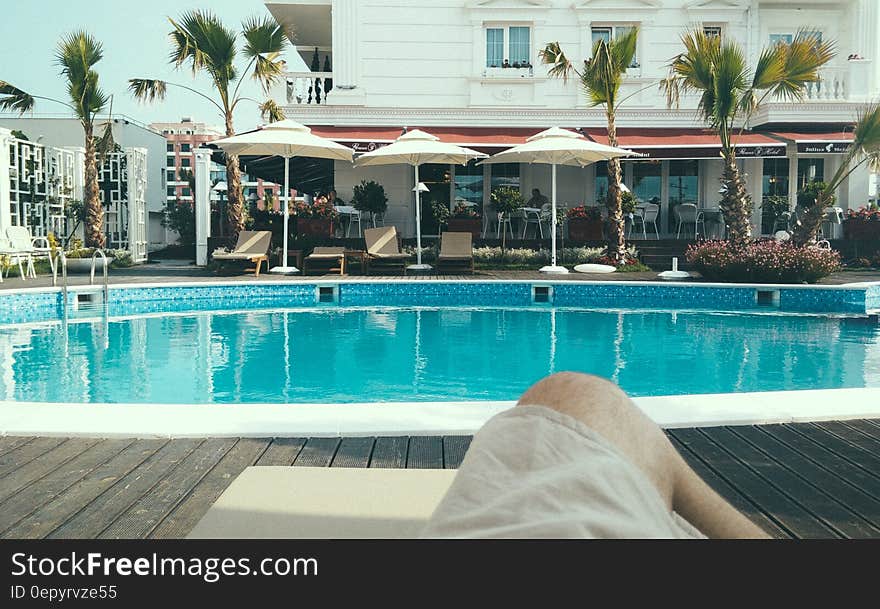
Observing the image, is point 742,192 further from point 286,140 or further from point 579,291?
point 286,140

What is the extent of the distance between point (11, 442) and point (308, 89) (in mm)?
17535

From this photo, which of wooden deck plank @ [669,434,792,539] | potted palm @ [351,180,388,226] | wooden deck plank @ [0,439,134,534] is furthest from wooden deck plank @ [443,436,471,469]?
potted palm @ [351,180,388,226]

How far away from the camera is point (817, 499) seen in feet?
8.95

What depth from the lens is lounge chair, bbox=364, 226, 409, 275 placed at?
15.4m

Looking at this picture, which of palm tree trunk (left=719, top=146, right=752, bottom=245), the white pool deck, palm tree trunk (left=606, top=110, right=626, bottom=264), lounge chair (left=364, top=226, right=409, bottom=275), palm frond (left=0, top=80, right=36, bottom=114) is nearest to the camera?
the white pool deck

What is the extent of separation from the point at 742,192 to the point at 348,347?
9.42 meters

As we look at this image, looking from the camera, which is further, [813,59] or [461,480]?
[813,59]

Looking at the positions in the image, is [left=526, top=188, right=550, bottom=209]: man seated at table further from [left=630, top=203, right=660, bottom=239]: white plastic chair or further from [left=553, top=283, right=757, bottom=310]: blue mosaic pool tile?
[left=553, top=283, right=757, bottom=310]: blue mosaic pool tile

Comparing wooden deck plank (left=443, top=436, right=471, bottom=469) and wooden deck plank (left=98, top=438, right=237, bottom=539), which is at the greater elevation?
wooden deck plank (left=443, top=436, right=471, bottom=469)

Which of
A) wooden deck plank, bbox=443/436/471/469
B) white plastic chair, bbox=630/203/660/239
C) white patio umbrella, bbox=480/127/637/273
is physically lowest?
wooden deck plank, bbox=443/436/471/469

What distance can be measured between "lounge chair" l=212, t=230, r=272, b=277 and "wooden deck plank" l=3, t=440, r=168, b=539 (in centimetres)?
1184

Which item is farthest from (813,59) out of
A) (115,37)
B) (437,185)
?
(115,37)

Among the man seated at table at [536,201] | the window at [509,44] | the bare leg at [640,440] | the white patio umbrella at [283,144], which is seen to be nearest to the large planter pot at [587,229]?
the man seated at table at [536,201]
